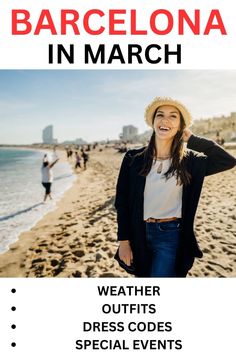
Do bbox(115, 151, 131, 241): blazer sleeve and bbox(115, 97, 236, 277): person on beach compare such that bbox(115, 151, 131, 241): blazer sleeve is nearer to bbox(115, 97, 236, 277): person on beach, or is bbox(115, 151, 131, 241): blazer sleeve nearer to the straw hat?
bbox(115, 97, 236, 277): person on beach

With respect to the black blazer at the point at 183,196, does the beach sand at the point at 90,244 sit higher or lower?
lower

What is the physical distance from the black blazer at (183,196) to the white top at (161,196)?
44 millimetres

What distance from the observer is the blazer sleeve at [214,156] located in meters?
2.51

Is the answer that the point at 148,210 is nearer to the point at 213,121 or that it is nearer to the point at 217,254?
the point at 217,254

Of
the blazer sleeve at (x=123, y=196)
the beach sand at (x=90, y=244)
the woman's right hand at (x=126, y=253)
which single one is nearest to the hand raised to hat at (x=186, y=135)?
the blazer sleeve at (x=123, y=196)

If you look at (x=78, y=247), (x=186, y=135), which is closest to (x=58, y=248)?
(x=78, y=247)

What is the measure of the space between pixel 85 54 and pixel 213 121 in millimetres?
48571

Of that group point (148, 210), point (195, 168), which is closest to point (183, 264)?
point (148, 210)

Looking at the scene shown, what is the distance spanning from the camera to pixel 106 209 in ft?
30.0

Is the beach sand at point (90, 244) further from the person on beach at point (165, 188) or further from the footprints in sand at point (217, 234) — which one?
the person on beach at point (165, 188)

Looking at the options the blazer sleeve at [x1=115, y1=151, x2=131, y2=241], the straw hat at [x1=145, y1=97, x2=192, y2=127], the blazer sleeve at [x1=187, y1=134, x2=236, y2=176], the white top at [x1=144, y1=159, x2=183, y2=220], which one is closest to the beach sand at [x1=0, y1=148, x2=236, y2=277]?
the blazer sleeve at [x1=115, y1=151, x2=131, y2=241]

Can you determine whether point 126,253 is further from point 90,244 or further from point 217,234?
point 217,234

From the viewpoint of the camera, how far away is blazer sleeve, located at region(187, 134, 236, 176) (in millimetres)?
2508

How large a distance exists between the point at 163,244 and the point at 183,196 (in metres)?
0.44
